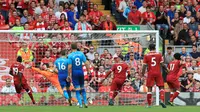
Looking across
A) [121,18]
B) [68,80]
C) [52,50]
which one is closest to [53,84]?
[52,50]

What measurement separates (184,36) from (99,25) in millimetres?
A: 3272

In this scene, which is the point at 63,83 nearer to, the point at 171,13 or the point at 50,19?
the point at 50,19

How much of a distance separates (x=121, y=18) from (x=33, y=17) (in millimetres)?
3988

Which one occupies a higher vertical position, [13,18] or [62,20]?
[13,18]

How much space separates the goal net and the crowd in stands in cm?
3

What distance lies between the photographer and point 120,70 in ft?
86.9

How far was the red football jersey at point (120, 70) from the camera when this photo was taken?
86.7 ft

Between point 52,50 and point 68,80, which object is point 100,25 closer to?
point 52,50

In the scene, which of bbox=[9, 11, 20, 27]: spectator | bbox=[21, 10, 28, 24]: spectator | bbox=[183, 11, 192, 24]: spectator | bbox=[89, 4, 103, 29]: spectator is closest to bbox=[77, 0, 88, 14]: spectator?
bbox=[89, 4, 103, 29]: spectator

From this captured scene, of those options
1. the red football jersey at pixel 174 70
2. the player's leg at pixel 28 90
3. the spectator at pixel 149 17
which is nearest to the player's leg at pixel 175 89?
the red football jersey at pixel 174 70

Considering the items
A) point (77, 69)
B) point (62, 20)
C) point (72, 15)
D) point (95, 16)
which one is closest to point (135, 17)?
point (95, 16)

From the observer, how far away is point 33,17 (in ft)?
98.2

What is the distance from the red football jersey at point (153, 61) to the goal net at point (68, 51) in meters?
2.91

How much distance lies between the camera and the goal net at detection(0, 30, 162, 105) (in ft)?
87.7
